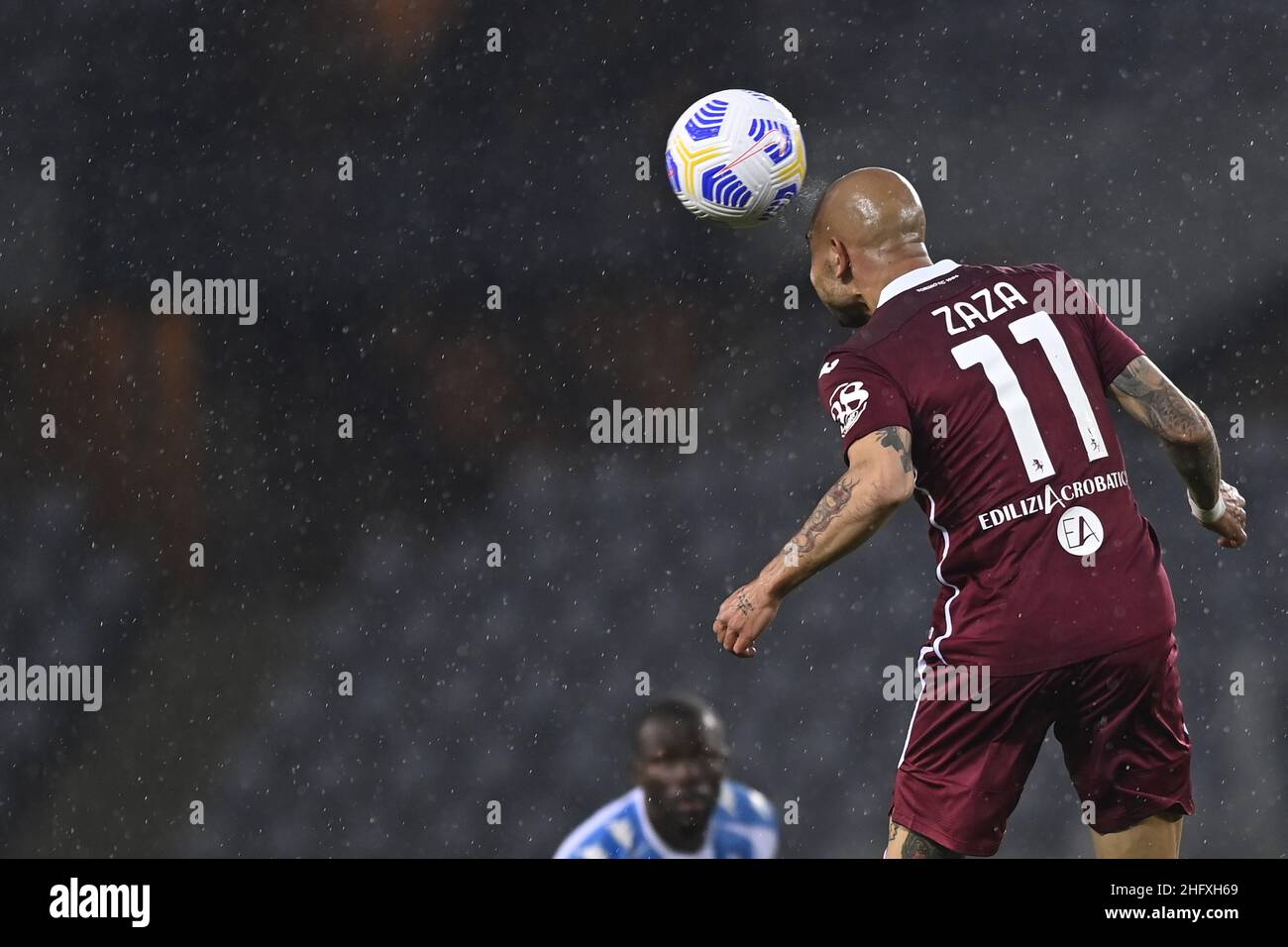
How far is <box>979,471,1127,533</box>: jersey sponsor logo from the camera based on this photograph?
3.47m

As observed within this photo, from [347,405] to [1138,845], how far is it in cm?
416

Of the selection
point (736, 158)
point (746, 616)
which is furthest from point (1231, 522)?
point (736, 158)

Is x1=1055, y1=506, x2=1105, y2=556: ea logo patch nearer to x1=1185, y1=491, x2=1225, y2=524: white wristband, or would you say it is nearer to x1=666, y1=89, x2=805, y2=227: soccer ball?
x1=1185, y1=491, x2=1225, y2=524: white wristband

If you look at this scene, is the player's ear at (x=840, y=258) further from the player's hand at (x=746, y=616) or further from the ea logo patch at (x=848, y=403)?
the player's hand at (x=746, y=616)

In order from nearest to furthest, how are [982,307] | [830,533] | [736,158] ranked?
[830,533], [982,307], [736,158]

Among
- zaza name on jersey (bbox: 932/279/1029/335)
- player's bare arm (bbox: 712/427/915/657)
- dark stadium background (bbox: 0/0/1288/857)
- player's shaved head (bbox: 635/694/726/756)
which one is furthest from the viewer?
dark stadium background (bbox: 0/0/1288/857)

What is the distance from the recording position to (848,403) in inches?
136

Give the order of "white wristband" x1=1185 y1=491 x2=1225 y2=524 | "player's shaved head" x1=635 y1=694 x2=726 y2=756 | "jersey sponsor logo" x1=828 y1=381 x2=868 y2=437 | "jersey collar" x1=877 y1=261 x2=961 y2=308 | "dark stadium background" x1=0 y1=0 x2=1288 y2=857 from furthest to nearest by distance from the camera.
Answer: "dark stadium background" x1=0 y1=0 x2=1288 y2=857
"player's shaved head" x1=635 y1=694 x2=726 y2=756
"white wristband" x1=1185 y1=491 x2=1225 y2=524
"jersey collar" x1=877 y1=261 x2=961 y2=308
"jersey sponsor logo" x1=828 y1=381 x2=868 y2=437

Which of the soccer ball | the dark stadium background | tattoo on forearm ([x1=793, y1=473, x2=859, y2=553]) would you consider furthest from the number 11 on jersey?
the dark stadium background

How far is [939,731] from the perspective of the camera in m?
3.51

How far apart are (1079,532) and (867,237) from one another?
0.82 meters

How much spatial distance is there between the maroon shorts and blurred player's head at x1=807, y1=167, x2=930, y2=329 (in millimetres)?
946

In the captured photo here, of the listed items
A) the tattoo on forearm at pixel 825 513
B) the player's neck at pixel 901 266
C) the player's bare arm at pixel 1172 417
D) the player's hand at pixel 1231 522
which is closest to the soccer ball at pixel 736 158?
the player's neck at pixel 901 266

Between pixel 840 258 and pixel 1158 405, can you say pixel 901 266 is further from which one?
pixel 1158 405
